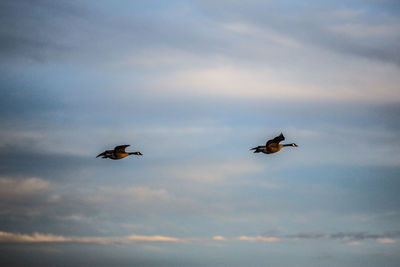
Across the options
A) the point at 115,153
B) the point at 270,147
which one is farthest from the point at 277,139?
the point at 115,153

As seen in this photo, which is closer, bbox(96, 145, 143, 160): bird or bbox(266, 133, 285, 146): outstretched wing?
bbox(266, 133, 285, 146): outstretched wing

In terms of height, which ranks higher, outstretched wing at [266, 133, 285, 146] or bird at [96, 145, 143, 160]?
outstretched wing at [266, 133, 285, 146]

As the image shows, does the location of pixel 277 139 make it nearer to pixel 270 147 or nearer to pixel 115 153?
pixel 270 147

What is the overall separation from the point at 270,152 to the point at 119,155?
39606mm

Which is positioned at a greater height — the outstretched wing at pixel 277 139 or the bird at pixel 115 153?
the outstretched wing at pixel 277 139

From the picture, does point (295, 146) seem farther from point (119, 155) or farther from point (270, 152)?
point (119, 155)

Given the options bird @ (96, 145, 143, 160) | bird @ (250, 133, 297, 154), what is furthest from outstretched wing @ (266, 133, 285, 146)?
bird @ (96, 145, 143, 160)

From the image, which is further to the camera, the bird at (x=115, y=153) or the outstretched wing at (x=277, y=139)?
the bird at (x=115, y=153)

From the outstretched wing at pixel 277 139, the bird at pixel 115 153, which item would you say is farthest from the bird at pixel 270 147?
the bird at pixel 115 153

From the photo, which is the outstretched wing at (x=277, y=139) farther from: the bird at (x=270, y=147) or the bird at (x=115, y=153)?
the bird at (x=115, y=153)

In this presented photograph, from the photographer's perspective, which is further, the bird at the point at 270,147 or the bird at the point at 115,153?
the bird at the point at 115,153

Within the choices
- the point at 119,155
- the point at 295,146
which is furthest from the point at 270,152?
the point at 119,155

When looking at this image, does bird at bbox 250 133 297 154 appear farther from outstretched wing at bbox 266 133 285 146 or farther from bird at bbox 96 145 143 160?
bird at bbox 96 145 143 160

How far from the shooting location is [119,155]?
19850 centimetres
